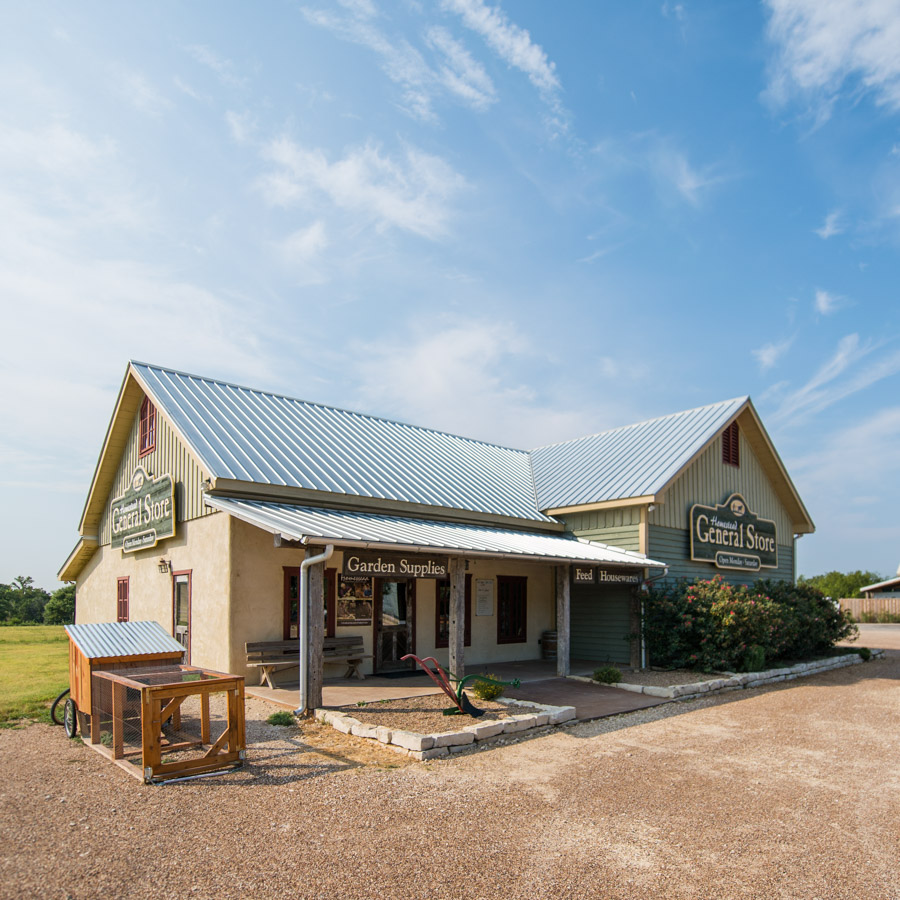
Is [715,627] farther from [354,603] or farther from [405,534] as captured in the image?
[354,603]

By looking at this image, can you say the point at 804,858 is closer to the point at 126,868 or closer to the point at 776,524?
the point at 126,868

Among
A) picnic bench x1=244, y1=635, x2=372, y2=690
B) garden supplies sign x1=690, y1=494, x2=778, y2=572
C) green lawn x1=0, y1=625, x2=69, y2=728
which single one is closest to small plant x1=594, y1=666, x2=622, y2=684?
picnic bench x1=244, y1=635, x2=372, y2=690

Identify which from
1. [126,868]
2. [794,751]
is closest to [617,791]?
[794,751]

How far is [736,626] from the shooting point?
14844mm

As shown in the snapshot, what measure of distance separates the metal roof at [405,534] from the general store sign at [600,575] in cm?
25

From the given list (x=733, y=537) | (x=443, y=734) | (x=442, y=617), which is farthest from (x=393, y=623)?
(x=733, y=537)

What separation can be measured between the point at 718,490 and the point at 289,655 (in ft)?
39.2

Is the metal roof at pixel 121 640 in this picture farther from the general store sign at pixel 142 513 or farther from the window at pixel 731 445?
the window at pixel 731 445

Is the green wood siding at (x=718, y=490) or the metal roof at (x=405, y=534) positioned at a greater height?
the green wood siding at (x=718, y=490)

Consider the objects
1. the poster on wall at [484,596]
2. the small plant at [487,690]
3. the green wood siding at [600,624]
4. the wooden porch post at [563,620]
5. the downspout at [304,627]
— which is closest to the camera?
the downspout at [304,627]

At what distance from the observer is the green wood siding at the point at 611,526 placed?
16734mm

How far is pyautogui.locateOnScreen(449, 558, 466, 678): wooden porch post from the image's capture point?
12.0m

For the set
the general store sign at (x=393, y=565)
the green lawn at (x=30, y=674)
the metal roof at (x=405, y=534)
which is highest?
the metal roof at (x=405, y=534)

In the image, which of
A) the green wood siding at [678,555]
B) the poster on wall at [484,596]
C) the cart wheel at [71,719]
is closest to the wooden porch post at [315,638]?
the cart wheel at [71,719]
